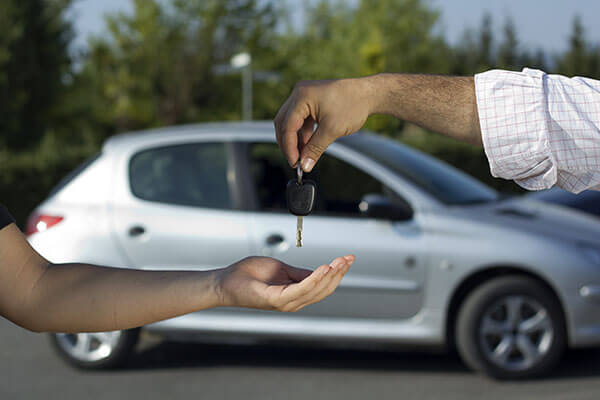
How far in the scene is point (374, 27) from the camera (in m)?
32.8

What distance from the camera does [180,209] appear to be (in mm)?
5004

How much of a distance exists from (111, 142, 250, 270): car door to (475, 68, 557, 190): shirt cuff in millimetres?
3227

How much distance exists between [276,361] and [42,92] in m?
19.7

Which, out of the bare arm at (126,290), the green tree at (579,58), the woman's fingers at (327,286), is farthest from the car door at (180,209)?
the green tree at (579,58)

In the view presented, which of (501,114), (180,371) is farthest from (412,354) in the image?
(501,114)

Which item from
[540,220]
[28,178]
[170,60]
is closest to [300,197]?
[540,220]

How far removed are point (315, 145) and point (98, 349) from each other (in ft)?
12.5

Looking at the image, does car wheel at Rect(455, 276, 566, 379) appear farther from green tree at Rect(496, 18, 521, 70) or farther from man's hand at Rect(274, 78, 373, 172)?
green tree at Rect(496, 18, 521, 70)

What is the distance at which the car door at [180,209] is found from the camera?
4.86m

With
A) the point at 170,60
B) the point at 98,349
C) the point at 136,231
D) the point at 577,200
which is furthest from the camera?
the point at 170,60

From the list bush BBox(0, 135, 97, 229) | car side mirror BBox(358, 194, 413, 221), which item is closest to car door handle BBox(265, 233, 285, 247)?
car side mirror BBox(358, 194, 413, 221)

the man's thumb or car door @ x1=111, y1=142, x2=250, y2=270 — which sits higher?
the man's thumb

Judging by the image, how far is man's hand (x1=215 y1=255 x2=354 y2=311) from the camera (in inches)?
50.7

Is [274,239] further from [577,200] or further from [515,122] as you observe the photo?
[515,122]
